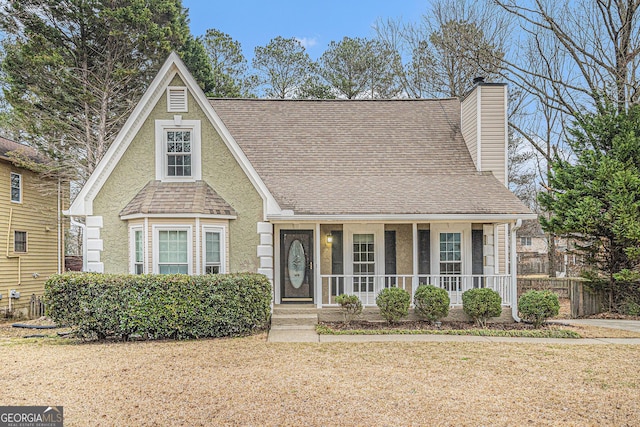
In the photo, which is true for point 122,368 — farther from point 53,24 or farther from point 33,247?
point 53,24

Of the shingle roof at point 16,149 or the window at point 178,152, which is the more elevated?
the shingle roof at point 16,149

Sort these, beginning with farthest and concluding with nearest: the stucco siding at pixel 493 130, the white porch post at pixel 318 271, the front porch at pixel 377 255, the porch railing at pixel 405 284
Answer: the stucco siding at pixel 493 130, the front porch at pixel 377 255, the porch railing at pixel 405 284, the white porch post at pixel 318 271

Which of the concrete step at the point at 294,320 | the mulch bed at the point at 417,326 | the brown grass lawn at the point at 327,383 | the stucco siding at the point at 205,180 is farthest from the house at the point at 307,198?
A: the brown grass lawn at the point at 327,383

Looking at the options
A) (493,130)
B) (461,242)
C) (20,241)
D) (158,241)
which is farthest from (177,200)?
(20,241)

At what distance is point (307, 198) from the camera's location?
1231 centimetres

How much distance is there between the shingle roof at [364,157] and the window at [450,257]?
Result: 117cm

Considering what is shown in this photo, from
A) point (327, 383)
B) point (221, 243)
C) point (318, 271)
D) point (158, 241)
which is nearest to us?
point (327, 383)

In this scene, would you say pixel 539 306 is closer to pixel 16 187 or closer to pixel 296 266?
pixel 296 266

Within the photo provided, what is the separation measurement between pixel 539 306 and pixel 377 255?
409cm

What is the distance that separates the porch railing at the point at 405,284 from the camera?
475 inches

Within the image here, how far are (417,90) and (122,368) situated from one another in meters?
21.4

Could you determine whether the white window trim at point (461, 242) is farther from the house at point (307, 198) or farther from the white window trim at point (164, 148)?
the white window trim at point (164, 148)

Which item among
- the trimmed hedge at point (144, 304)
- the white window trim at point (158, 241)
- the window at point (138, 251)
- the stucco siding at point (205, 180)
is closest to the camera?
the trimmed hedge at point (144, 304)

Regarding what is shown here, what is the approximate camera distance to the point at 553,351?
9.09 metres
